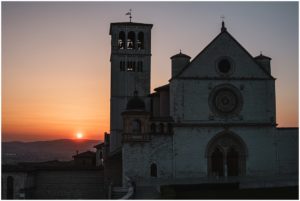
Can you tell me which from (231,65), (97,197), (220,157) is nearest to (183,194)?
(220,157)

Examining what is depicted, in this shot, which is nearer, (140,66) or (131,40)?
(140,66)

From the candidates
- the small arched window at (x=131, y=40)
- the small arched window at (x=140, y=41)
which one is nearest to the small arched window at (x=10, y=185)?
the small arched window at (x=131, y=40)

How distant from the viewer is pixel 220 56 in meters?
40.7

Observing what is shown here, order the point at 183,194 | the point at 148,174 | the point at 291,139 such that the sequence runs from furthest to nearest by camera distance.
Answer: the point at 291,139 → the point at 148,174 → the point at 183,194

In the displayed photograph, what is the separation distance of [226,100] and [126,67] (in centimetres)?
1090

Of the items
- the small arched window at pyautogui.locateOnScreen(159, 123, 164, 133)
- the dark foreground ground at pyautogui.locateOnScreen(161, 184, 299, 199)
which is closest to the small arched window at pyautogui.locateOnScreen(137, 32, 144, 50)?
the small arched window at pyautogui.locateOnScreen(159, 123, 164, 133)

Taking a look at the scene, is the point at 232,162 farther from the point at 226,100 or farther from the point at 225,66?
the point at 225,66

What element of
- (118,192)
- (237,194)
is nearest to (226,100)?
(118,192)

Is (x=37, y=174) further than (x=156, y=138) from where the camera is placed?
Yes

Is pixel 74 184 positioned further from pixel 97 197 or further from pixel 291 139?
pixel 291 139

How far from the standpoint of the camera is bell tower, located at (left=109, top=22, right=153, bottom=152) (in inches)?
1866

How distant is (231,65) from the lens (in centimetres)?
4100

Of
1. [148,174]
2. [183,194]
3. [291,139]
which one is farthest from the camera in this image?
[291,139]

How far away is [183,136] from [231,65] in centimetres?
688
